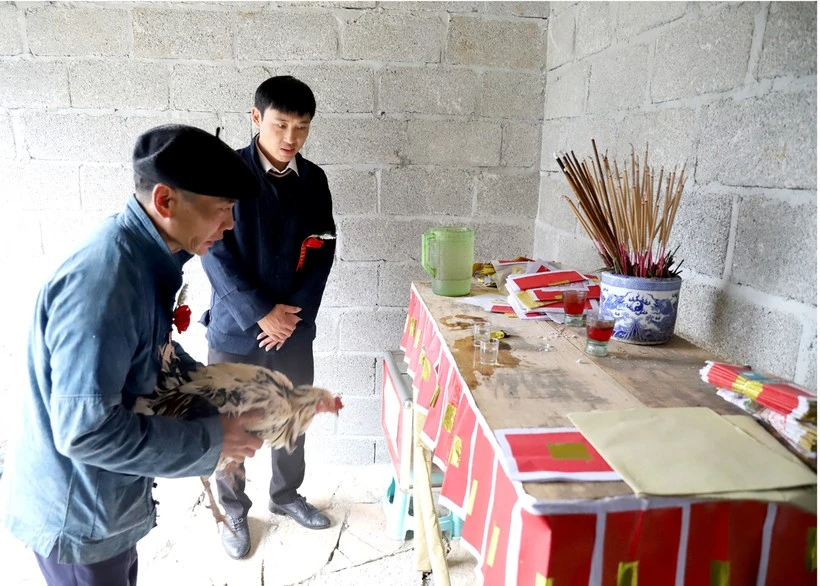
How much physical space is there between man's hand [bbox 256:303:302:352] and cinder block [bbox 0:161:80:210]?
1118mm

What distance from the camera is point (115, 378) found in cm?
92

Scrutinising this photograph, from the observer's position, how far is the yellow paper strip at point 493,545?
0.78 metres

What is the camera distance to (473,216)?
2.50m

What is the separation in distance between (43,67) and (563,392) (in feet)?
7.97

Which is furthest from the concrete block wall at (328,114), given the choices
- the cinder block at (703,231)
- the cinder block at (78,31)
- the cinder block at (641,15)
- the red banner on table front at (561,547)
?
the red banner on table front at (561,547)

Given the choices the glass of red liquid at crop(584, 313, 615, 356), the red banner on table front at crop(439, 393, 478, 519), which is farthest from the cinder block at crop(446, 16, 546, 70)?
the red banner on table front at crop(439, 393, 478, 519)

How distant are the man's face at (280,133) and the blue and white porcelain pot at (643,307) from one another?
119 centimetres

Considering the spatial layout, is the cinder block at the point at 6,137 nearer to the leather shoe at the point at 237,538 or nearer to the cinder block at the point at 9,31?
the cinder block at the point at 9,31

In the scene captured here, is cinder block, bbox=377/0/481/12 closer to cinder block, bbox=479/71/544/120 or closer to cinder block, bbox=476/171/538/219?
cinder block, bbox=479/71/544/120

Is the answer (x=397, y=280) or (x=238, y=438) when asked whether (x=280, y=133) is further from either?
(x=238, y=438)

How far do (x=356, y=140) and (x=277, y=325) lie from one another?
0.90m

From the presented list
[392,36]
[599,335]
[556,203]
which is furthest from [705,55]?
[392,36]

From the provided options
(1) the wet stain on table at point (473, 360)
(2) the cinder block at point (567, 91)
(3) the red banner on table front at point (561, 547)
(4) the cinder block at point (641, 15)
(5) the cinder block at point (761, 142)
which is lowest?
(3) the red banner on table front at point (561, 547)

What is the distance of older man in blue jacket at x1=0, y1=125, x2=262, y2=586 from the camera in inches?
35.7
